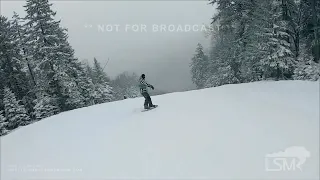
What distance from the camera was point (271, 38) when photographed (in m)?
16.8

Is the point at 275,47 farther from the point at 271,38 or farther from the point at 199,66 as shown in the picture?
the point at 199,66

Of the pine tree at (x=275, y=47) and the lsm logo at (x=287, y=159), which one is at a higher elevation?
the pine tree at (x=275, y=47)

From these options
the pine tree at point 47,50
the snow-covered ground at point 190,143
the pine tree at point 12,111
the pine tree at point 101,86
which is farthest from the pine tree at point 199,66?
the snow-covered ground at point 190,143

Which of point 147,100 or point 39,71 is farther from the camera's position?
point 39,71

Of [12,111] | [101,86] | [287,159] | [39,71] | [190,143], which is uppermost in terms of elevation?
[39,71]

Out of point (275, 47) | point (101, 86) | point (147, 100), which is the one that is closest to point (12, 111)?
point (101, 86)

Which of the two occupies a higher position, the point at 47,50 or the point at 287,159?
the point at 47,50

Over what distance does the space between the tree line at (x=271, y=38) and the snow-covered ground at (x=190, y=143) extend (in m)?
3.79

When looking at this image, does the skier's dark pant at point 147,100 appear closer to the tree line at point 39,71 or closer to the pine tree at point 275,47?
the pine tree at point 275,47

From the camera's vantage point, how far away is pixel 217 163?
22.3ft

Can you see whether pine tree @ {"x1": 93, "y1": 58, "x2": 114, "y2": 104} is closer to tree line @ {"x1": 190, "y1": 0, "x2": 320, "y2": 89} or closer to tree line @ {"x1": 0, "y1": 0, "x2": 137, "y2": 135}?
tree line @ {"x1": 0, "y1": 0, "x2": 137, "y2": 135}

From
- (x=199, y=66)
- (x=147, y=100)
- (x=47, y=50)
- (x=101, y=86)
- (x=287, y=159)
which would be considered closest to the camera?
(x=287, y=159)

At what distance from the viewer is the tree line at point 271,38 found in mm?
17094

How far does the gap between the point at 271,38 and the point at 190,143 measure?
11.7m
